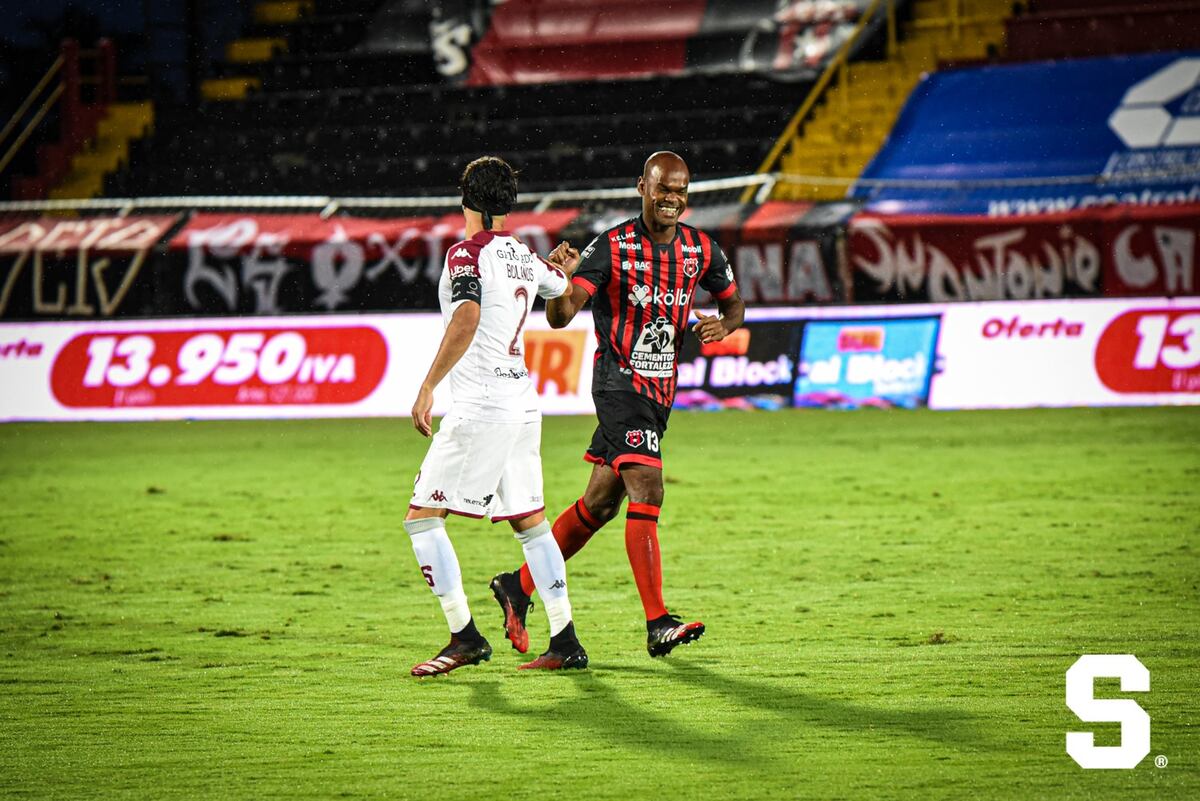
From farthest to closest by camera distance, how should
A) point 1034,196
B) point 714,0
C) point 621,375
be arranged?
point 714,0 < point 1034,196 < point 621,375

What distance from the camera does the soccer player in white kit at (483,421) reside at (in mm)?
6789

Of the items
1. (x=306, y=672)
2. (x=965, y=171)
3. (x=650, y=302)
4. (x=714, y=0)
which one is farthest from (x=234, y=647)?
(x=714, y=0)

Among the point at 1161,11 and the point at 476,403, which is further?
the point at 1161,11

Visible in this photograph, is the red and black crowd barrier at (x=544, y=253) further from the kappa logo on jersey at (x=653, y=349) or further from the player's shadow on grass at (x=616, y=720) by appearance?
the player's shadow on grass at (x=616, y=720)

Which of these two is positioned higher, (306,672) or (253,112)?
(253,112)

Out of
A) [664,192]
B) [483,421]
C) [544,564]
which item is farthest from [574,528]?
[664,192]

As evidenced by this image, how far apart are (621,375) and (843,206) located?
658 inches

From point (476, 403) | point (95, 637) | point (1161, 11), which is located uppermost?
point (1161, 11)

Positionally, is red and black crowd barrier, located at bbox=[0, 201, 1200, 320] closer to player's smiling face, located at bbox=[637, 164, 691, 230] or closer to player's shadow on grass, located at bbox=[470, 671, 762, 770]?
player's smiling face, located at bbox=[637, 164, 691, 230]

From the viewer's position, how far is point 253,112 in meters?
32.3

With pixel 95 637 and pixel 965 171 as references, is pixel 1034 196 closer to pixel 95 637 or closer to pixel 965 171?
pixel 965 171

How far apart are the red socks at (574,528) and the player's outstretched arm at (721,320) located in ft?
3.10

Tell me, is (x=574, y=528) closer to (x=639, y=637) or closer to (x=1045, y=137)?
(x=639, y=637)

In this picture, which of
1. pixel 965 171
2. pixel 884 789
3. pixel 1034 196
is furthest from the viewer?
pixel 965 171
